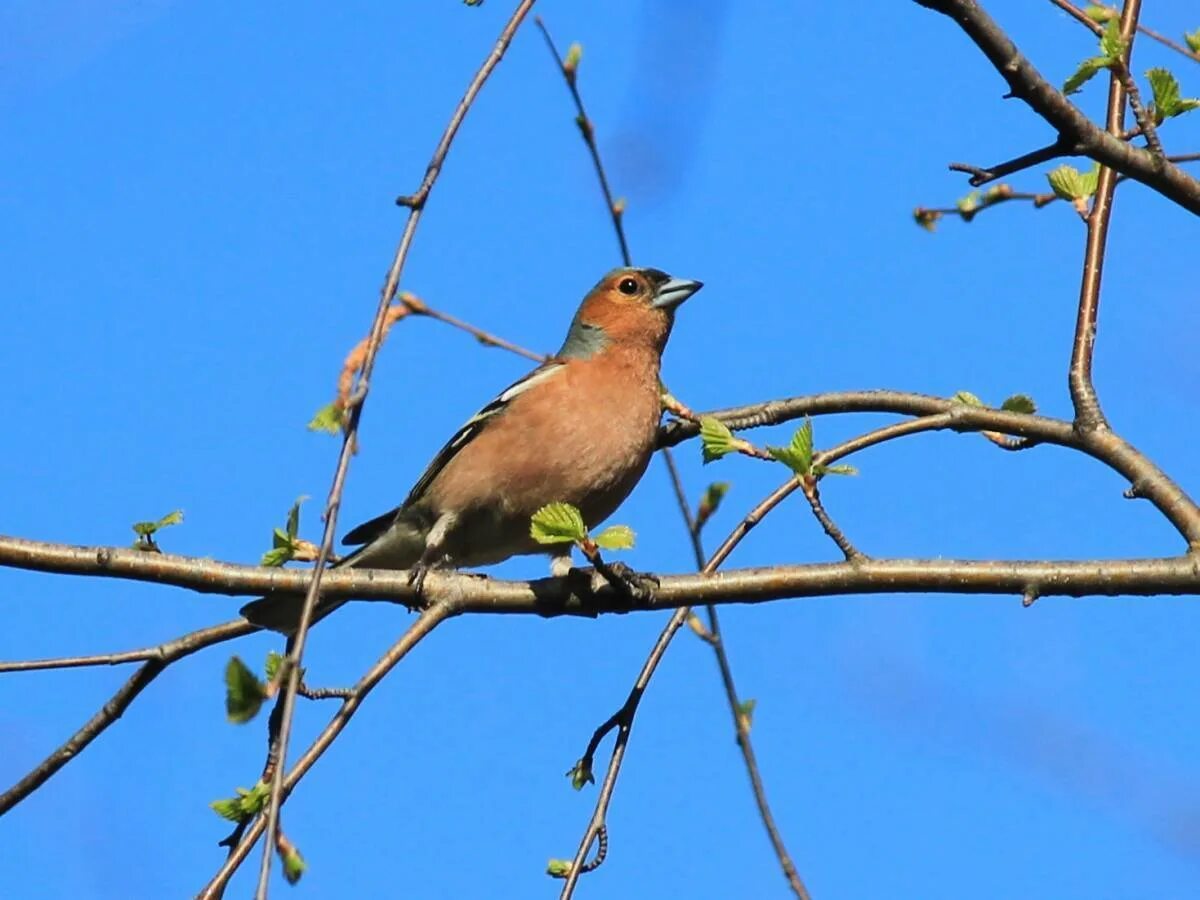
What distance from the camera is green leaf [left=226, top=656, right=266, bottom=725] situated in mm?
Result: 4270

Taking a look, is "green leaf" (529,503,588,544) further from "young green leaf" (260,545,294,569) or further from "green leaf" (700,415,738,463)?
"young green leaf" (260,545,294,569)

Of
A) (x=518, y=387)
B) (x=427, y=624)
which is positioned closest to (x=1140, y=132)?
(x=427, y=624)

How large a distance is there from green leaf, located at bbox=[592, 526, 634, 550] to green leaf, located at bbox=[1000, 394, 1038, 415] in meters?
1.96

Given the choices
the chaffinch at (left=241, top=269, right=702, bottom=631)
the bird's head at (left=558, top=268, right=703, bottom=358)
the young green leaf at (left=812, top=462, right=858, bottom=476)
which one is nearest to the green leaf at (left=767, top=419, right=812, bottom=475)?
the young green leaf at (left=812, top=462, right=858, bottom=476)

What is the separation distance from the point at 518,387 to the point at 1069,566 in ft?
13.5

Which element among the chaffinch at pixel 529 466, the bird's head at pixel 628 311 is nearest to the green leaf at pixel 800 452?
the chaffinch at pixel 529 466

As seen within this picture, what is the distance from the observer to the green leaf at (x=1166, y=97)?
5277mm

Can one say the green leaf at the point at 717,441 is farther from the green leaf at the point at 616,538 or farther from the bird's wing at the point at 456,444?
the bird's wing at the point at 456,444

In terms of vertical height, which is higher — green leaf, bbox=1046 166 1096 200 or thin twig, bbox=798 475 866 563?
green leaf, bbox=1046 166 1096 200

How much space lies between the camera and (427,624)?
5.53 metres

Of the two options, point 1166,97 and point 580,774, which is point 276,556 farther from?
point 1166,97

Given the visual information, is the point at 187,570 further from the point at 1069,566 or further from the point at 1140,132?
the point at 1140,132

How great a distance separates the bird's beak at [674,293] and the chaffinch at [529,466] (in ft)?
2.33

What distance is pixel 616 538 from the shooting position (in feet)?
17.1
